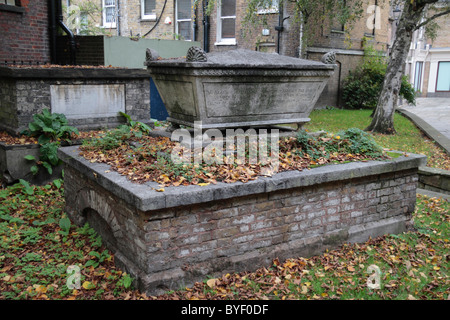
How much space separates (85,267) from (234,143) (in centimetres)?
234

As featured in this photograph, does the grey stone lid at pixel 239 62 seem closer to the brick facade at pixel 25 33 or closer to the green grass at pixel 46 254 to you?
the green grass at pixel 46 254

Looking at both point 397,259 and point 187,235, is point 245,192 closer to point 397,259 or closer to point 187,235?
point 187,235

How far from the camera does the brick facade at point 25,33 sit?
31.3ft

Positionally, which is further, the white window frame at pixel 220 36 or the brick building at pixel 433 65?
the brick building at pixel 433 65

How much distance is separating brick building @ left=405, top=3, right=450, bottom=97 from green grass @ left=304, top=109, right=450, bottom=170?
15973 millimetres

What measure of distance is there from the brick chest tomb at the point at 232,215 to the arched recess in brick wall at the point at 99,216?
12 mm

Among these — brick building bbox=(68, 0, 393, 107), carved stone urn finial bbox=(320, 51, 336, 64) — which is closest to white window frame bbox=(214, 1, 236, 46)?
brick building bbox=(68, 0, 393, 107)

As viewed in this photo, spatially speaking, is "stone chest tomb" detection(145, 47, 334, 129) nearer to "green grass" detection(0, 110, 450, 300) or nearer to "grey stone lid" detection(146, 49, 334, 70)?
"grey stone lid" detection(146, 49, 334, 70)

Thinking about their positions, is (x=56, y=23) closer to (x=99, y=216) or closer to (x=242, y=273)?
(x=99, y=216)

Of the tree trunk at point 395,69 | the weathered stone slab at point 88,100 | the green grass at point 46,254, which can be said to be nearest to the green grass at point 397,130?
the tree trunk at point 395,69

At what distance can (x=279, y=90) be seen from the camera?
588cm

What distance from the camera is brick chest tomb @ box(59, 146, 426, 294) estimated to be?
412cm

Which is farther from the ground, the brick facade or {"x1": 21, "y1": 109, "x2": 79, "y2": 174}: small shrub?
the brick facade

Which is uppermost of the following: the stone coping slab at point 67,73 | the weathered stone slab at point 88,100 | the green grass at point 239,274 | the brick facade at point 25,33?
the brick facade at point 25,33
